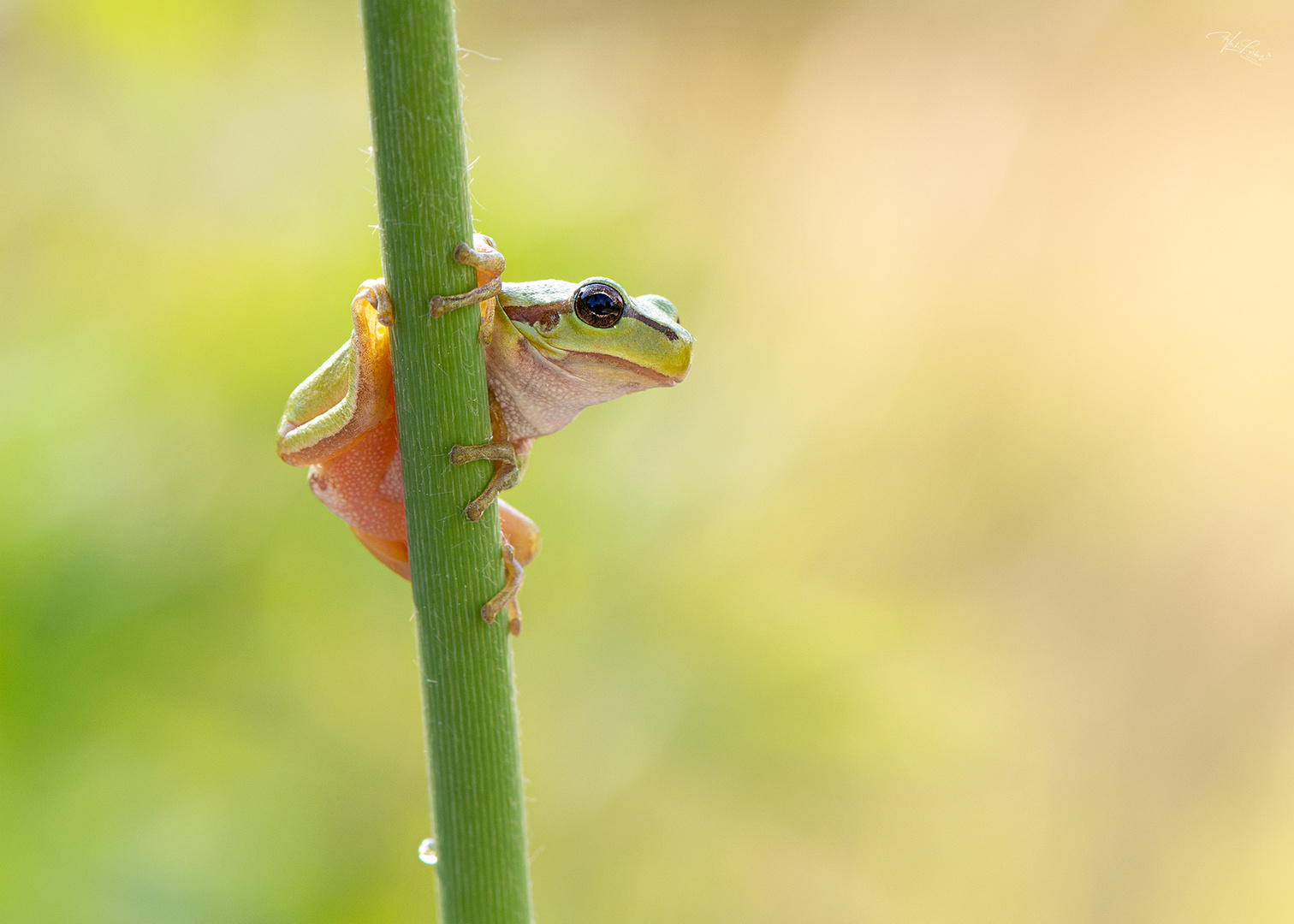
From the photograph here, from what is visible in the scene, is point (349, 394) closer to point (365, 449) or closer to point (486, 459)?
point (365, 449)

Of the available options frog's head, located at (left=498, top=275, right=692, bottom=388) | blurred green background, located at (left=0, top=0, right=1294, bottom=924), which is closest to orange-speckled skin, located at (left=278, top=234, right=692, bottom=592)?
frog's head, located at (left=498, top=275, right=692, bottom=388)

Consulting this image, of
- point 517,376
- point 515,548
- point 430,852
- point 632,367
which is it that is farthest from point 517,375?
point 430,852

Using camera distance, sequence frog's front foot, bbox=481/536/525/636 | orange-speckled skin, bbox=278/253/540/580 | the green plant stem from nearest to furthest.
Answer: the green plant stem, frog's front foot, bbox=481/536/525/636, orange-speckled skin, bbox=278/253/540/580

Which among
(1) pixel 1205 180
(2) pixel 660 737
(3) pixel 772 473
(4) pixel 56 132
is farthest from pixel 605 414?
(1) pixel 1205 180

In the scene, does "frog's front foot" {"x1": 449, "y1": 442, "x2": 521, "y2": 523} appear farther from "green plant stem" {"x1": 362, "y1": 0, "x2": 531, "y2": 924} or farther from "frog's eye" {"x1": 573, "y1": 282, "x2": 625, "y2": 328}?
"frog's eye" {"x1": 573, "y1": 282, "x2": 625, "y2": 328}

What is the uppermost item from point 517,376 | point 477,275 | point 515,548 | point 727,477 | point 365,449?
point 477,275

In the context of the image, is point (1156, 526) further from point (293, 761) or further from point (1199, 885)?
point (293, 761)
